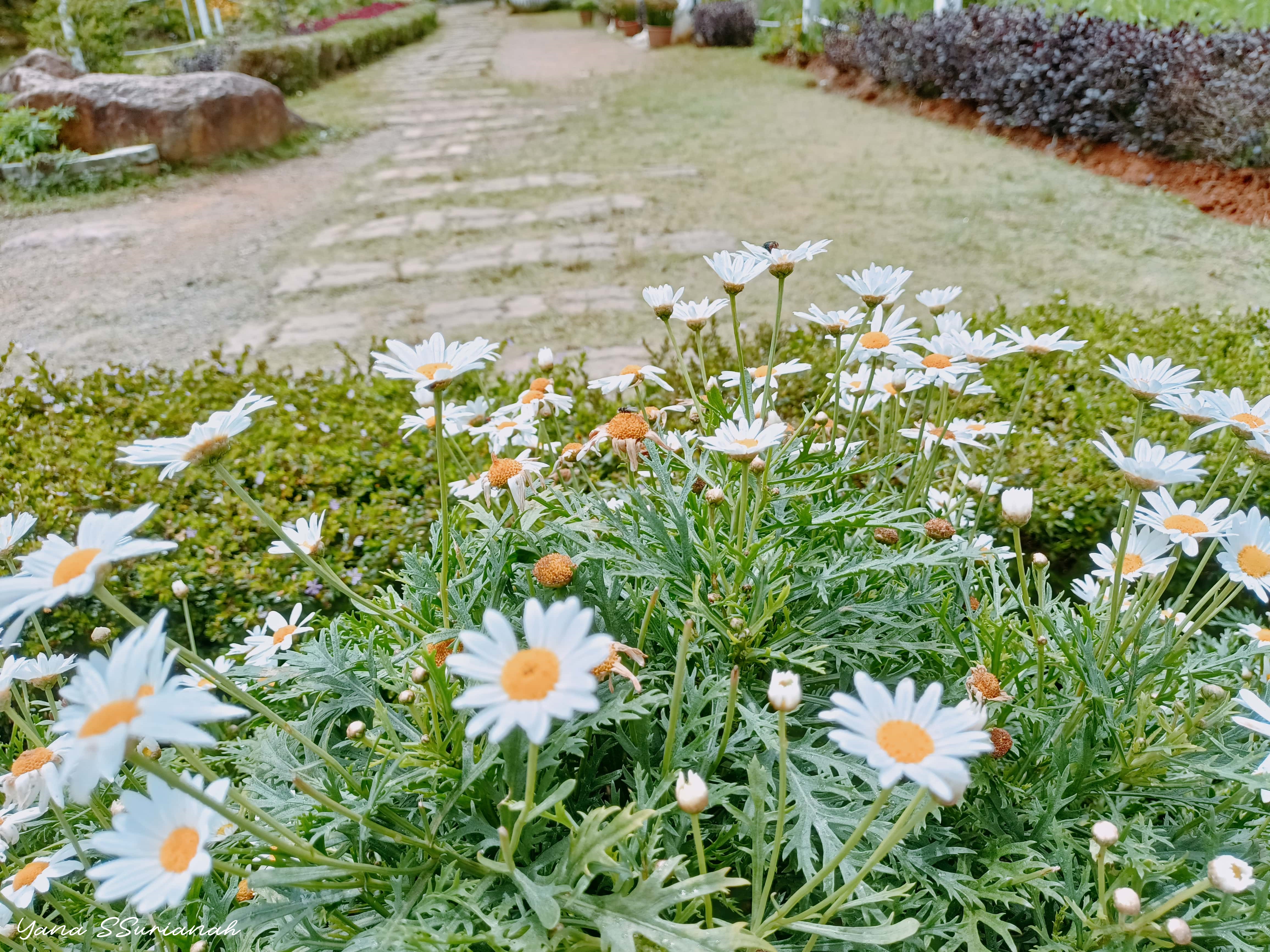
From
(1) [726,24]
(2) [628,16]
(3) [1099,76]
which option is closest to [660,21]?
(1) [726,24]

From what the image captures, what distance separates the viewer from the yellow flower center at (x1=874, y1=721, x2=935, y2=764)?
72 centimetres

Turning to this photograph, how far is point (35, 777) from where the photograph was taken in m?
1.17

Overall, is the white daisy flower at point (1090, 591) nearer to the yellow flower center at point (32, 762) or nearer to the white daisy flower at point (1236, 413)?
the white daisy flower at point (1236, 413)

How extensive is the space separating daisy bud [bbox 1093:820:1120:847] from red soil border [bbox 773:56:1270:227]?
5.48 metres

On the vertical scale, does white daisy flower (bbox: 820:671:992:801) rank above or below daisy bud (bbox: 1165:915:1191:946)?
above

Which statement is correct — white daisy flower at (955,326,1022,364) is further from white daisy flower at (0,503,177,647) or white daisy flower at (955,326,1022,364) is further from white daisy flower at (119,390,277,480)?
white daisy flower at (0,503,177,647)

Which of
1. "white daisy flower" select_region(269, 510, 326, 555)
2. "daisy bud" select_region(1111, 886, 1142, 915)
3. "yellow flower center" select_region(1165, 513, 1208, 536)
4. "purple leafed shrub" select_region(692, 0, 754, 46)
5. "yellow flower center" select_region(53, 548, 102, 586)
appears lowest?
"daisy bud" select_region(1111, 886, 1142, 915)

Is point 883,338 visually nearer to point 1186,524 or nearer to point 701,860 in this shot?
point 1186,524

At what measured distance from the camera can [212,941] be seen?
107 cm

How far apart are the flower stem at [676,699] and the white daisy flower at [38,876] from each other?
31.7 inches

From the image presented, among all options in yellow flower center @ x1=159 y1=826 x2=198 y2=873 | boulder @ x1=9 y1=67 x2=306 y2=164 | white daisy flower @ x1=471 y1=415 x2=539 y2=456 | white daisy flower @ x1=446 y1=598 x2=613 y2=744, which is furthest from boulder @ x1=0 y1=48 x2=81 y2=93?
white daisy flower @ x1=446 y1=598 x2=613 y2=744

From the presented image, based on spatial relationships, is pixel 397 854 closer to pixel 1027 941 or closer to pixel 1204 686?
pixel 1027 941

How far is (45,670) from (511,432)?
2.80 ft

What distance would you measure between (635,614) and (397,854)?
444 millimetres
